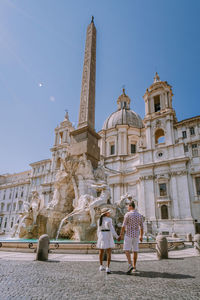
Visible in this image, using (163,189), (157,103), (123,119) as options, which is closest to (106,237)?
(163,189)

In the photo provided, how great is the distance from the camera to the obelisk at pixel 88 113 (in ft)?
44.4

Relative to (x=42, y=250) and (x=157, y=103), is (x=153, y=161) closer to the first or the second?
(x=157, y=103)

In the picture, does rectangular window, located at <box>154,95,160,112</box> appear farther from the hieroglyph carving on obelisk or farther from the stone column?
the hieroglyph carving on obelisk

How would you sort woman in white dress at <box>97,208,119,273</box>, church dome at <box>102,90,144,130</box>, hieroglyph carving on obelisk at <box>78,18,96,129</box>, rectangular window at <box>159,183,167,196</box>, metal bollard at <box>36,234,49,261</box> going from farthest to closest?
church dome at <box>102,90,144,130</box>, rectangular window at <box>159,183,167,196</box>, hieroglyph carving on obelisk at <box>78,18,96,129</box>, metal bollard at <box>36,234,49,261</box>, woman in white dress at <box>97,208,119,273</box>

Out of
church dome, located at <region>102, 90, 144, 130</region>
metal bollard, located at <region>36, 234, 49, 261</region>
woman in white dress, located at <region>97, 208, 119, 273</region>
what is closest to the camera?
woman in white dress, located at <region>97, 208, 119, 273</region>

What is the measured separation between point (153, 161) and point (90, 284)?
3070 cm

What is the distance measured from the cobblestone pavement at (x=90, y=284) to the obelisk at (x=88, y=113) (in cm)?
924

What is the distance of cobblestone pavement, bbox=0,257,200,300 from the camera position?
9.36ft

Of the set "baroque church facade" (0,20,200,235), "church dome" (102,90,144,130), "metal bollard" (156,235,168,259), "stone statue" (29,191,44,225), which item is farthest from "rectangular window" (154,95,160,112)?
"metal bollard" (156,235,168,259)

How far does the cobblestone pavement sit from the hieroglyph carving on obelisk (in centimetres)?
1111

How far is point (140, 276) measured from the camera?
4.01 metres

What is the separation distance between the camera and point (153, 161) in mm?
32750

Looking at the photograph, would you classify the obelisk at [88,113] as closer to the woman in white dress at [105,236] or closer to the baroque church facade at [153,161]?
the baroque church facade at [153,161]

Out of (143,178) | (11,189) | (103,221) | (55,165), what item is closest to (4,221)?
(11,189)
